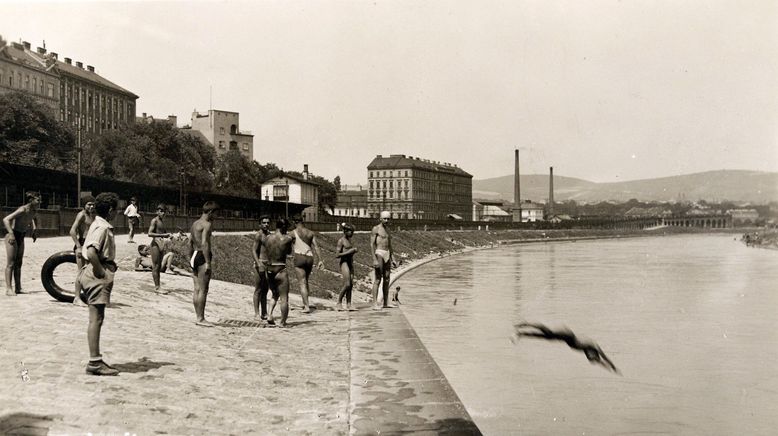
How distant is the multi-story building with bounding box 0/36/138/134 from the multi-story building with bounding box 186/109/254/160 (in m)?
14.0

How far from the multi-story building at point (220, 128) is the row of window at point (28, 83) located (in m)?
38.9

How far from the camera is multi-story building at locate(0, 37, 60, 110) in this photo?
7444cm

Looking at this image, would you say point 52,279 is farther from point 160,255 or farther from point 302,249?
point 302,249

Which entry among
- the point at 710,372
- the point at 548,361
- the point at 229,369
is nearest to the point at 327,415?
the point at 229,369

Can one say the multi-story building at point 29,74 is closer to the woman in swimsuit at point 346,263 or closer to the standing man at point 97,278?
the woman in swimsuit at point 346,263

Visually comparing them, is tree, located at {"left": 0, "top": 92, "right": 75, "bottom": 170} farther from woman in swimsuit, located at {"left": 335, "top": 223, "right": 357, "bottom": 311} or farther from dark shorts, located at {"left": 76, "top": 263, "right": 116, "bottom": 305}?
dark shorts, located at {"left": 76, "top": 263, "right": 116, "bottom": 305}

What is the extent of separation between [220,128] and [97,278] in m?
124

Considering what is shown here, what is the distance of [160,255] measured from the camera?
1501 centimetres

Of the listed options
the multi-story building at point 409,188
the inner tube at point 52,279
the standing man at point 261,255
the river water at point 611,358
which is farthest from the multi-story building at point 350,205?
the inner tube at point 52,279

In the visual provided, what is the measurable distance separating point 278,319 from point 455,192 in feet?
559

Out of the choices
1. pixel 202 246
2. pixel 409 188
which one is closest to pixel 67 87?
pixel 409 188

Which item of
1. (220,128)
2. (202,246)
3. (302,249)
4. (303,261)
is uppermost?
(220,128)

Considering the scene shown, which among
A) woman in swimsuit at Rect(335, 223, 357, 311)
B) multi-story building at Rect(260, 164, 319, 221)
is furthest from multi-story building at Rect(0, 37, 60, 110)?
woman in swimsuit at Rect(335, 223, 357, 311)

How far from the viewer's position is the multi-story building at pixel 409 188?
6284 inches
